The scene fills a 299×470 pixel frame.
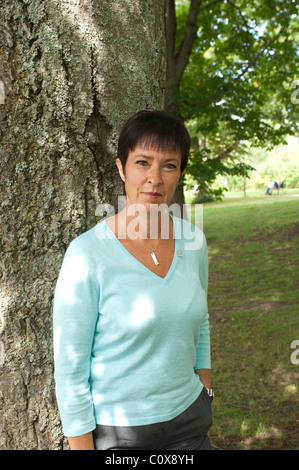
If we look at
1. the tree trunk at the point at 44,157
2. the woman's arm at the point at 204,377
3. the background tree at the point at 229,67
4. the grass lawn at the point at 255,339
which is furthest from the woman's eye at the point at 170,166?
the background tree at the point at 229,67

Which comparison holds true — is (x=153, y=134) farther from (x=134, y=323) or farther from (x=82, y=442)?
(x=82, y=442)

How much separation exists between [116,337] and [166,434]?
1.44 ft

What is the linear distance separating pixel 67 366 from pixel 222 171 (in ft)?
22.9

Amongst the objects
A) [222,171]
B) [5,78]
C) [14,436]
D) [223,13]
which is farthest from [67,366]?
[223,13]

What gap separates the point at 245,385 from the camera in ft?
14.3

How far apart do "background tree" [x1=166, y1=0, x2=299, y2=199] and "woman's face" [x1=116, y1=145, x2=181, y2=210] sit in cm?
607

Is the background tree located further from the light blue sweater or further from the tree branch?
the light blue sweater

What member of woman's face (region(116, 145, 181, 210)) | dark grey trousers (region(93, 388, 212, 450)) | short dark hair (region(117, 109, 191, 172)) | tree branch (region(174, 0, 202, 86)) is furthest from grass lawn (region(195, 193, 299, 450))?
tree branch (region(174, 0, 202, 86))

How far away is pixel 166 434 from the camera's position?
5.15ft

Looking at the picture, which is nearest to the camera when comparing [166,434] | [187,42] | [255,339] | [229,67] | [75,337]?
[75,337]

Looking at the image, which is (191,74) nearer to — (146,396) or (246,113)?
(246,113)

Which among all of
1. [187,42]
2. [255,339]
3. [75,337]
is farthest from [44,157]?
[187,42]

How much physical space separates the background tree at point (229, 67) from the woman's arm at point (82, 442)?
263 inches

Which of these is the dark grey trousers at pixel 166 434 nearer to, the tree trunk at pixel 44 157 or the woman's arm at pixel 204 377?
the woman's arm at pixel 204 377
